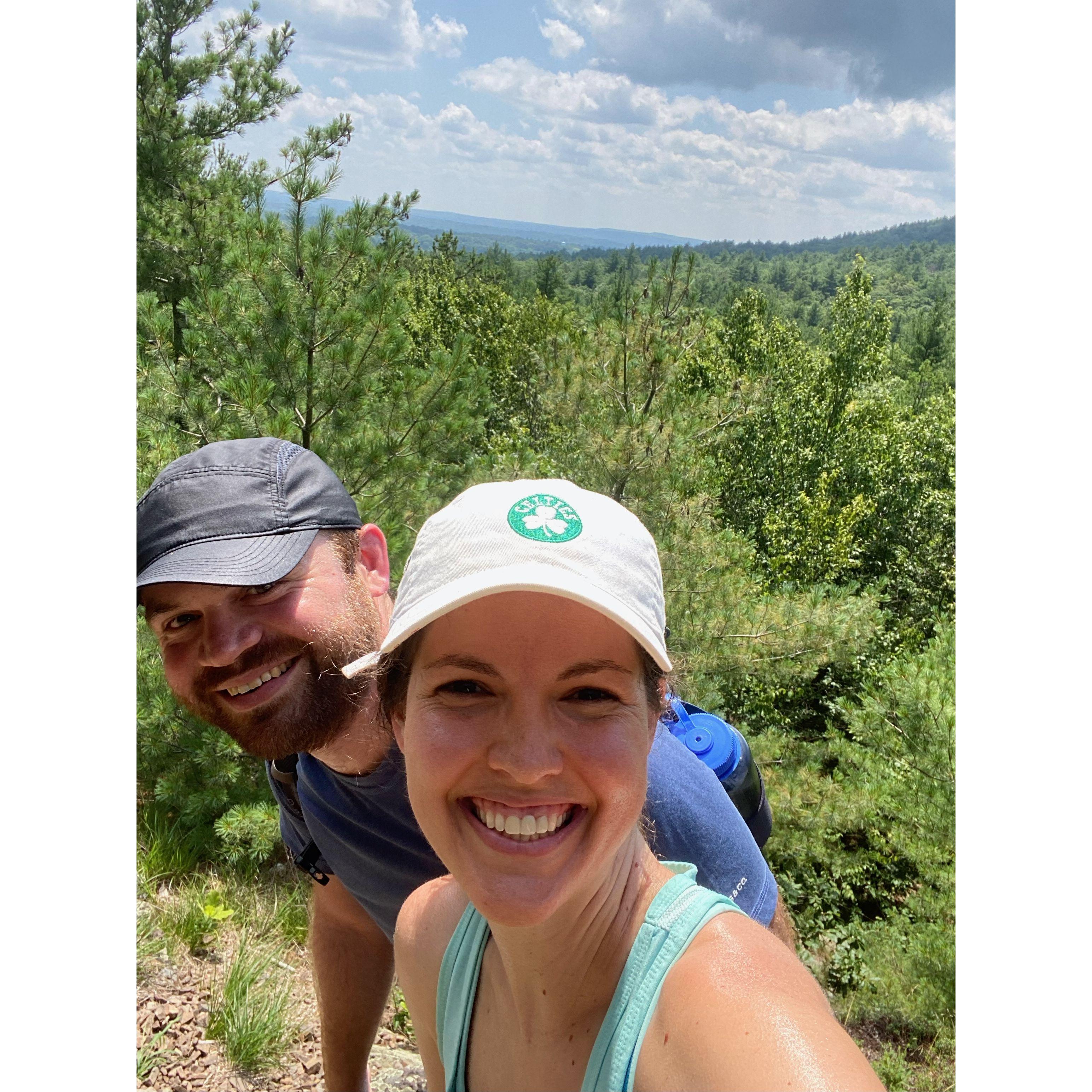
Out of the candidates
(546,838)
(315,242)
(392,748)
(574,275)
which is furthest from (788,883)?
(574,275)

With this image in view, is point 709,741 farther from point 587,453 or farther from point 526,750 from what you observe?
point 587,453

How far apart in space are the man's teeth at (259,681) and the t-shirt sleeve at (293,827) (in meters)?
0.24

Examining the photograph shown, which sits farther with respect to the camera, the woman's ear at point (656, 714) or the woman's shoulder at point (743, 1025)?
the woman's ear at point (656, 714)

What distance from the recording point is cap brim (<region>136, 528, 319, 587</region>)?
1.33 m

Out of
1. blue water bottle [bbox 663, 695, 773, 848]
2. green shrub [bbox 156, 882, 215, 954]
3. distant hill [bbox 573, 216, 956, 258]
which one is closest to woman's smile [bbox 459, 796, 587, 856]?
blue water bottle [bbox 663, 695, 773, 848]

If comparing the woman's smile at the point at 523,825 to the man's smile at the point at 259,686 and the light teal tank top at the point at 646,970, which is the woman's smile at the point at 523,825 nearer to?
the light teal tank top at the point at 646,970

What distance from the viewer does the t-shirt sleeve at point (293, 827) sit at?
162cm

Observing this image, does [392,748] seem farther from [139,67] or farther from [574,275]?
[574,275]

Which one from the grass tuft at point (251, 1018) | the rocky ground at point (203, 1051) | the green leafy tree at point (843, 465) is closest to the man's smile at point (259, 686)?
the rocky ground at point (203, 1051)

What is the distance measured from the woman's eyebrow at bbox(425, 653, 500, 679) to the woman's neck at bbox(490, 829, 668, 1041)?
0.79 ft

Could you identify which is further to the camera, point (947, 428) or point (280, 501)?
point (947, 428)

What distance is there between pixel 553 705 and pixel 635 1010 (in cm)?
27

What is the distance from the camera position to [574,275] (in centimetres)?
5422

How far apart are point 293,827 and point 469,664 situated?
40.2 inches
